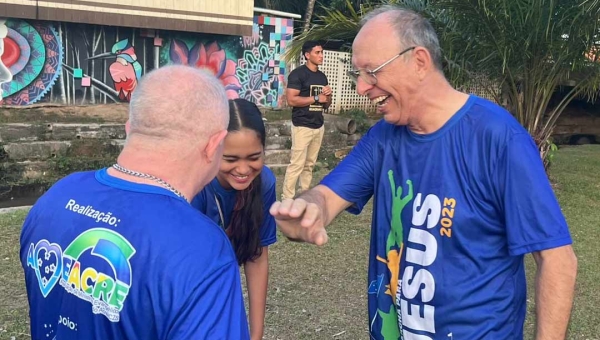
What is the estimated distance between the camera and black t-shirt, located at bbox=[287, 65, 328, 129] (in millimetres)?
7379

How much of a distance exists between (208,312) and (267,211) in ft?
3.86

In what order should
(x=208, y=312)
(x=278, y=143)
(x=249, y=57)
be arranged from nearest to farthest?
(x=208, y=312) < (x=278, y=143) < (x=249, y=57)

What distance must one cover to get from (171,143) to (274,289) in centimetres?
360

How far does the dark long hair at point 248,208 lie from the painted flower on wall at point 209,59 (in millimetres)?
12503

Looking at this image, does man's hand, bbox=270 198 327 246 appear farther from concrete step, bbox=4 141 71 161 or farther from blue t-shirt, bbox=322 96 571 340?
concrete step, bbox=4 141 71 161

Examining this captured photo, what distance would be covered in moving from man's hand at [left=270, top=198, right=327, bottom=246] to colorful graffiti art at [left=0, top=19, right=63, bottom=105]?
41.6 ft

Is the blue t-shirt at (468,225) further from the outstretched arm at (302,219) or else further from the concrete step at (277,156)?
the concrete step at (277,156)

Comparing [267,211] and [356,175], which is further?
[267,211]

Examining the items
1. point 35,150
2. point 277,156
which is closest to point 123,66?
point 35,150

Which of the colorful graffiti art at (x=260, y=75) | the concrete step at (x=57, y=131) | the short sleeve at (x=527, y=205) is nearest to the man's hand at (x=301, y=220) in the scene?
the short sleeve at (x=527, y=205)

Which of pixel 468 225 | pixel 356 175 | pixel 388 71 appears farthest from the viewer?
pixel 356 175

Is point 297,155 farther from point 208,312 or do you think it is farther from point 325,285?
point 208,312

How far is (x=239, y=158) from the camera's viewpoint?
2.31 m

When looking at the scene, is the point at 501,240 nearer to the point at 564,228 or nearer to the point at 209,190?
the point at 564,228
